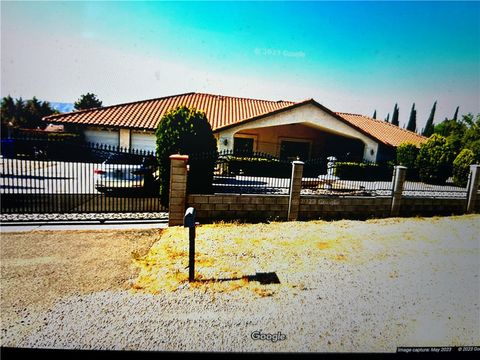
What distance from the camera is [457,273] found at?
501 cm

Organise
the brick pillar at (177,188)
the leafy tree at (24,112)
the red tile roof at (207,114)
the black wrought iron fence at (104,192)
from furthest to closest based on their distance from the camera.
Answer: the leafy tree at (24,112), the red tile roof at (207,114), the black wrought iron fence at (104,192), the brick pillar at (177,188)

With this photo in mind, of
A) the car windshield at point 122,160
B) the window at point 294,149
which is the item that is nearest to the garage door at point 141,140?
the car windshield at point 122,160

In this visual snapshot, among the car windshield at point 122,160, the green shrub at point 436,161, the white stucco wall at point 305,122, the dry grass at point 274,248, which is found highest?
the white stucco wall at point 305,122

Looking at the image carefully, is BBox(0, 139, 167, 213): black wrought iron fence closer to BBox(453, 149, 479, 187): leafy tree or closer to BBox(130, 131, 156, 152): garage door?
BBox(130, 131, 156, 152): garage door

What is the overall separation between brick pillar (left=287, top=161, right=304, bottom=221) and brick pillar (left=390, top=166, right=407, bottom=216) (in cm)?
334

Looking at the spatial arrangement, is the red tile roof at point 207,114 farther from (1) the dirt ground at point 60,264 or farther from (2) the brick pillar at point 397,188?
(1) the dirt ground at point 60,264

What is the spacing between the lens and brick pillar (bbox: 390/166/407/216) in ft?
27.3

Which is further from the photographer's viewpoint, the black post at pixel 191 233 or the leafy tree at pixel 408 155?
the leafy tree at pixel 408 155

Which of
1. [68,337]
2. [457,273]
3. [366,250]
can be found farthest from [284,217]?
[68,337]

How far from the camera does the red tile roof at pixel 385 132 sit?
843 inches

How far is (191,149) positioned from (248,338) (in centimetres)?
606

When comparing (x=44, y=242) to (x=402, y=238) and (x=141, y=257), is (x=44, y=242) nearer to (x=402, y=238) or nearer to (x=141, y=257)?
(x=141, y=257)

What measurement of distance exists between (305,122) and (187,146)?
493 inches

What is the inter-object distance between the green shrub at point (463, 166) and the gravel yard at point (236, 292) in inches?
405
